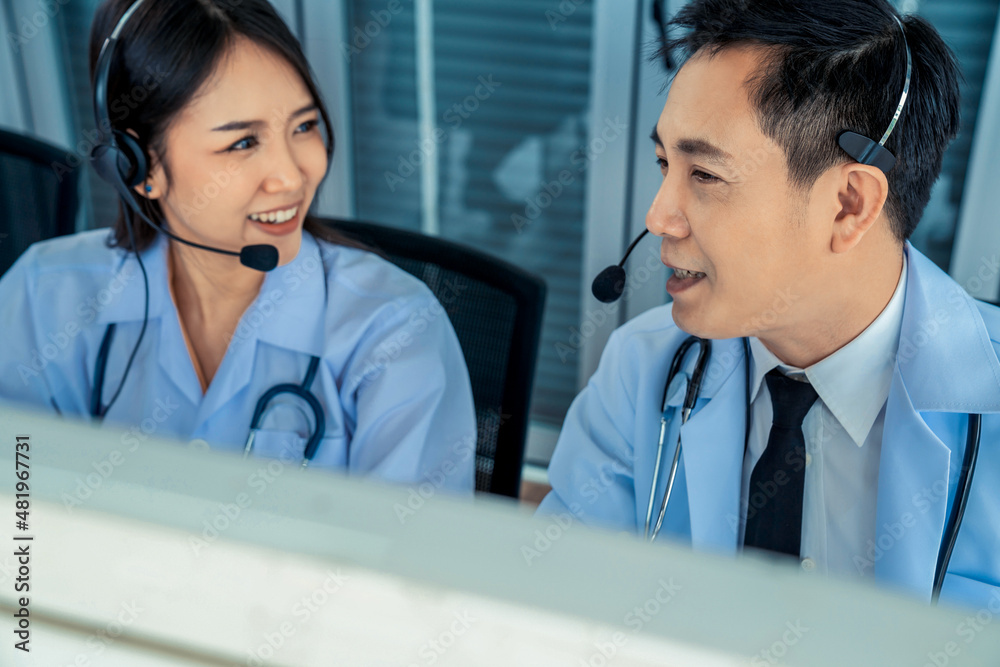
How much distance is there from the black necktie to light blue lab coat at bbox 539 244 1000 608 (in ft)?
0.10

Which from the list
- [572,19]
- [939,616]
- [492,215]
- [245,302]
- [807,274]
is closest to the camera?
[939,616]

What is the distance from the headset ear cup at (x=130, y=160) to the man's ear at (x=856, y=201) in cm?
105

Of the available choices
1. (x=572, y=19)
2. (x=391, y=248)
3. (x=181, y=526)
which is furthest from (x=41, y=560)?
(x=572, y=19)

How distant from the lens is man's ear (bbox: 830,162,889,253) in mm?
940

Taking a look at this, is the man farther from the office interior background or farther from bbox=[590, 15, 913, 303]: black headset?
the office interior background

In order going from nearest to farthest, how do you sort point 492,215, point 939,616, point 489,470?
point 939,616 < point 489,470 < point 492,215

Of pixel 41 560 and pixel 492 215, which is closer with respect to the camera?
pixel 41 560

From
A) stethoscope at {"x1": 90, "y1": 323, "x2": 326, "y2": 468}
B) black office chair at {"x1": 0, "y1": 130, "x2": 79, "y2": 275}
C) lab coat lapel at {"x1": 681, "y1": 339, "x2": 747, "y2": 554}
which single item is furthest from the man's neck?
black office chair at {"x1": 0, "y1": 130, "x2": 79, "y2": 275}

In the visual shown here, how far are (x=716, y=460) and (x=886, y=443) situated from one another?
8.5 inches

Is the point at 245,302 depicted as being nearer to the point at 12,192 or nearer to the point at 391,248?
the point at 391,248

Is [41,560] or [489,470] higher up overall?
[41,560]

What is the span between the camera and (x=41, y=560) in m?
0.33

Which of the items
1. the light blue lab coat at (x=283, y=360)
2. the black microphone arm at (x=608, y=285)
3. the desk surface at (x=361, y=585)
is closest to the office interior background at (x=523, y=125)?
the light blue lab coat at (x=283, y=360)

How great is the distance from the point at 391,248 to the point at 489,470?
443mm
